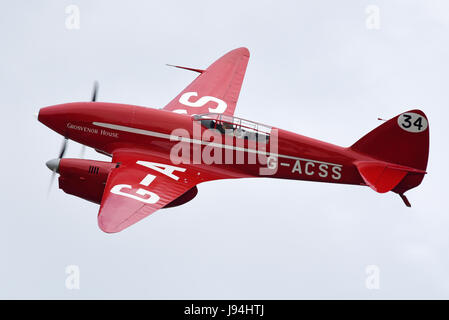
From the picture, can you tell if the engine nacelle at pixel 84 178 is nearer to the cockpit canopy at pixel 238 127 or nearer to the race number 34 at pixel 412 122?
the cockpit canopy at pixel 238 127

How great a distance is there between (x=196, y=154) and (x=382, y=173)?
4.87m

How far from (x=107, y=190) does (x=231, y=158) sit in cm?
347

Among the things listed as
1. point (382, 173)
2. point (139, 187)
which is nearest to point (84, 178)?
point (139, 187)

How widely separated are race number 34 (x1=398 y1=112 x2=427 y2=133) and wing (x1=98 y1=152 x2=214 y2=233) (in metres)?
5.16

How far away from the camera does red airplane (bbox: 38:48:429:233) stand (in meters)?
21.1

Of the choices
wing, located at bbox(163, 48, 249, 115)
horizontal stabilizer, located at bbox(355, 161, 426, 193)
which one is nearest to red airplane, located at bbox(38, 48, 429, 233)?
horizontal stabilizer, located at bbox(355, 161, 426, 193)

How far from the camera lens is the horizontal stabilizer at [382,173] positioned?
68.5 ft

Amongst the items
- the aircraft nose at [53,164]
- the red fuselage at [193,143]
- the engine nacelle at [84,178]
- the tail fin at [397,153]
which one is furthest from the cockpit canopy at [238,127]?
the aircraft nose at [53,164]

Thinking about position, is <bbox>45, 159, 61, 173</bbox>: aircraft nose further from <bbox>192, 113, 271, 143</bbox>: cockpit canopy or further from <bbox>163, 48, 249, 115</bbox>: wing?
<bbox>163, 48, 249, 115</bbox>: wing

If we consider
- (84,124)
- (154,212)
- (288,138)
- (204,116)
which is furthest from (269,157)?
(84,124)

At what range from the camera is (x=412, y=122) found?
830 inches

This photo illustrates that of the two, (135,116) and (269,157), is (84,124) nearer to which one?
(135,116)

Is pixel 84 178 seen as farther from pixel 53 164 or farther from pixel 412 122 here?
pixel 412 122

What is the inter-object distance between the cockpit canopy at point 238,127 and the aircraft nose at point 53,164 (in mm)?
3959
